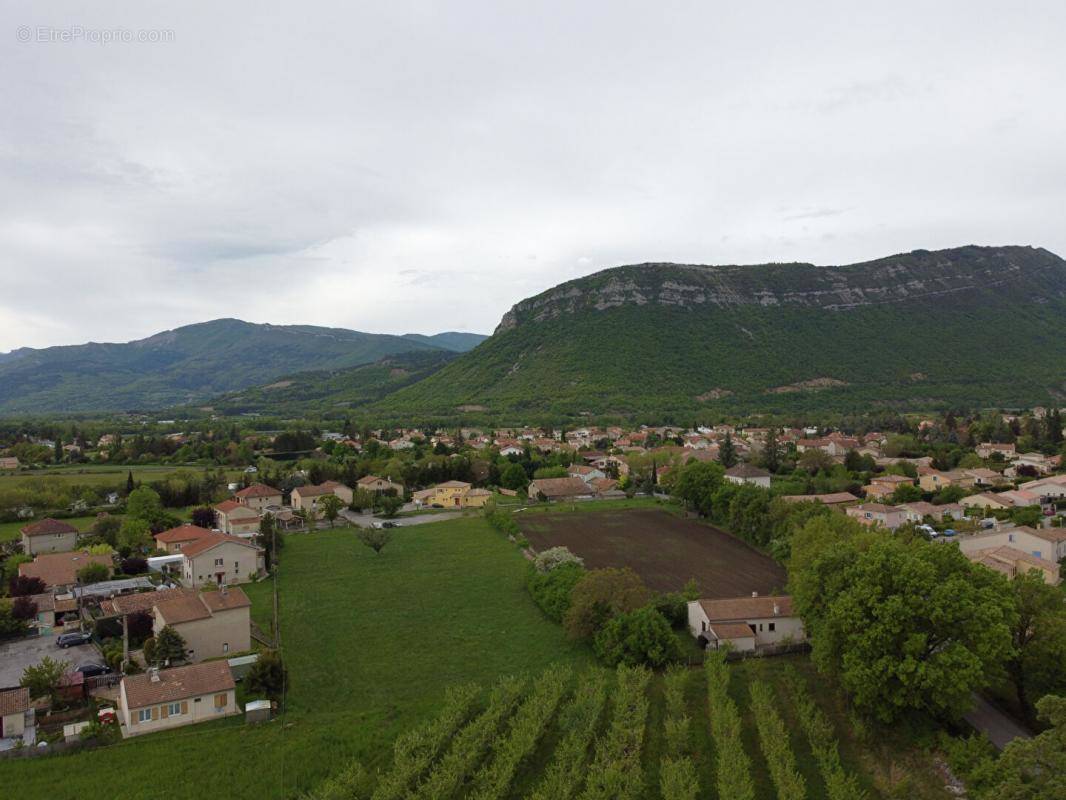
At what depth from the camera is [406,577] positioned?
32.5m

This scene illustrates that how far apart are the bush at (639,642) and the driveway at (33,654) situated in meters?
17.1

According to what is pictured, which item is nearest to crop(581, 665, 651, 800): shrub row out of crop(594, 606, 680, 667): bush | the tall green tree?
crop(594, 606, 680, 667): bush

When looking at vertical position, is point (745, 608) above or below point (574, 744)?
below

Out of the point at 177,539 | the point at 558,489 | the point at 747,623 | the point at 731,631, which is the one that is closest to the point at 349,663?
the point at 731,631

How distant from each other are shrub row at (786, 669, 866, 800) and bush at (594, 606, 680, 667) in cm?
379

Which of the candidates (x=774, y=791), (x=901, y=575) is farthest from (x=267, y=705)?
(x=901, y=575)

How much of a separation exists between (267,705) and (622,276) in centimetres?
14226

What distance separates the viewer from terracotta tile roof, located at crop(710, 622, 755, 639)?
23.6 metres

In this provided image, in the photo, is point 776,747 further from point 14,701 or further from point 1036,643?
point 14,701

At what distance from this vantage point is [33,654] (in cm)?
2370

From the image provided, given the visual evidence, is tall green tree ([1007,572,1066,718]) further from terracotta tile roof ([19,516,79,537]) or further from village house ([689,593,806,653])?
terracotta tile roof ([19,516,79,537])

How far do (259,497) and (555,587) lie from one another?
31043 millimetres

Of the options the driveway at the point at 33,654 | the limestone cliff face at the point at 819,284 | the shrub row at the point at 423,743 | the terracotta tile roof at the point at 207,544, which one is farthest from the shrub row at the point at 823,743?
the limestone cliff face at the point at 819,284

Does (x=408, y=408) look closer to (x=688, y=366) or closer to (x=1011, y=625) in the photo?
(x=688, y=366)
